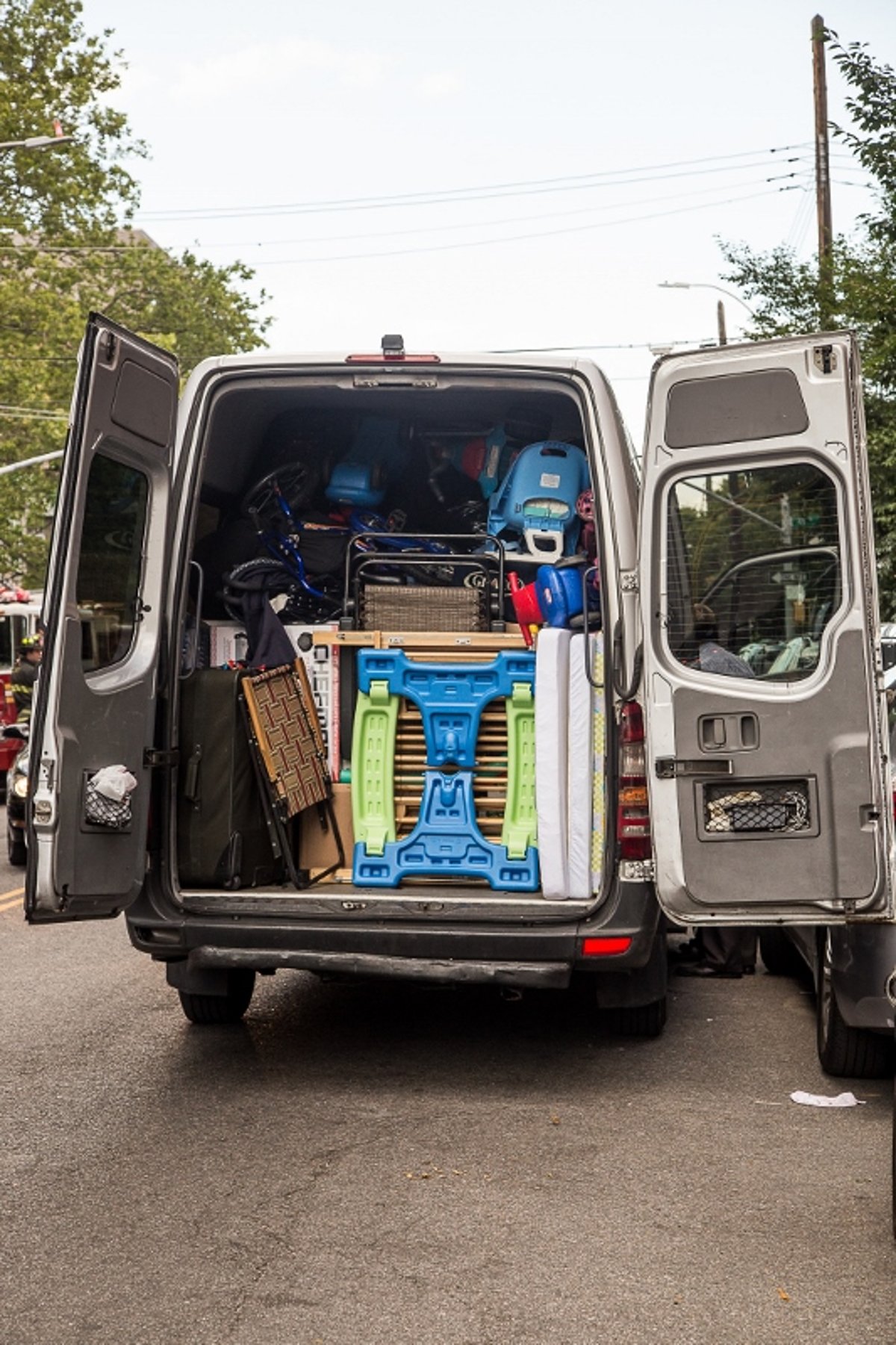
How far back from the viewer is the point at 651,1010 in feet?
21.9

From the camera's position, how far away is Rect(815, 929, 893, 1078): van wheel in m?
5.93

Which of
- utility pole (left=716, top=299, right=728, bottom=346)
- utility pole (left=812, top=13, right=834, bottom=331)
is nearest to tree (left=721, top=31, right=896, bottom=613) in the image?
utility pole (left=812, top=13, right=834, bottom=331)

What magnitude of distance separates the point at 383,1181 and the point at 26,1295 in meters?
1.21

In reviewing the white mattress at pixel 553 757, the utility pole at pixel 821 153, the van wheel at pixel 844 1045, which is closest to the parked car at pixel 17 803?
the white mattress at pixel 553 757

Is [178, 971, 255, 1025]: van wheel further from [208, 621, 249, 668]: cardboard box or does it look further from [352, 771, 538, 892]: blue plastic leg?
[208, 621, 249, 668]: cardboard box

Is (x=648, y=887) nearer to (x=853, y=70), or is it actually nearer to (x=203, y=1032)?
(x=203, y=1032)

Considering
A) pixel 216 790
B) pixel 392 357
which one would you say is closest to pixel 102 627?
pixel 216 790

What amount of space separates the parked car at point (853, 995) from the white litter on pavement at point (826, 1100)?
0.58 ft

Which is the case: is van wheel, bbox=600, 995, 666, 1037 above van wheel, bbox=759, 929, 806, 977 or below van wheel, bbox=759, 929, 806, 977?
below

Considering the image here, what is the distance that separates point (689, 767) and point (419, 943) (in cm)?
114

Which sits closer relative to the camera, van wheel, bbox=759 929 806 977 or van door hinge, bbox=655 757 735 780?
van door hinge, bbox=655 757 735 780

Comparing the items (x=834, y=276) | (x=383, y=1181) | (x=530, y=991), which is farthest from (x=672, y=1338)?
(x=834, y=276)

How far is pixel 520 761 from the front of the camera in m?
6.96

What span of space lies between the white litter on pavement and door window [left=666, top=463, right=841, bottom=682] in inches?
58.2
